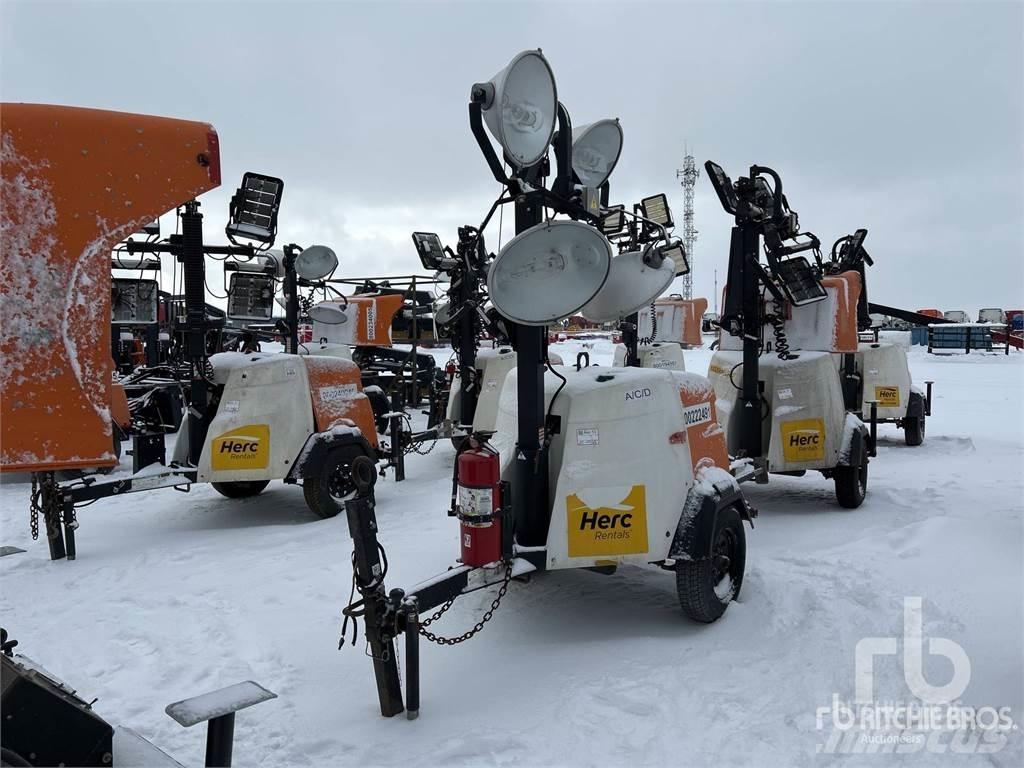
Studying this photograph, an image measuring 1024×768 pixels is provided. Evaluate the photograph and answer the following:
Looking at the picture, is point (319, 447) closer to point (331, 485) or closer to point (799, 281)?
point (331, 485)

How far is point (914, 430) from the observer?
11.5 metres

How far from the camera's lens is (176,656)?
4.20m

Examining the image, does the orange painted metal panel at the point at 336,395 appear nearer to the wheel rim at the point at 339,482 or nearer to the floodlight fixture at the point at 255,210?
the wheel rim at the point at 339,482

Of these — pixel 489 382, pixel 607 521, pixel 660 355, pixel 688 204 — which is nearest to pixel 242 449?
pixel 607 521

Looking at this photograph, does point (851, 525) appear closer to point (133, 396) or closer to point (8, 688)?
point (8, 688)

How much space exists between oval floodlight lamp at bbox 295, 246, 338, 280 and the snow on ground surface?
3596mm

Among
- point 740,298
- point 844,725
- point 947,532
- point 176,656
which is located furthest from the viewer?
point 740,298

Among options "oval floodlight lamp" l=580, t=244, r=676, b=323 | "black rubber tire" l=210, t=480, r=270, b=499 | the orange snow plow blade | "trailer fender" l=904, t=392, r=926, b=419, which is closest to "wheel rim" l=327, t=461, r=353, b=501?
"black rubber tire" l=210, t=480, r=270, b=499

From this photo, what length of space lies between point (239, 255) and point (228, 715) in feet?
17.1

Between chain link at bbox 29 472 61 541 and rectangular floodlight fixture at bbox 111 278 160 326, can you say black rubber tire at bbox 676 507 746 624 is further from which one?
chain link at bbox 29 472 61 541

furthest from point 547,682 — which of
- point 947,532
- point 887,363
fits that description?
point 887,363

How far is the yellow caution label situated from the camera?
11578 millimetres

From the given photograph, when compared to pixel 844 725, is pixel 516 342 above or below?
above

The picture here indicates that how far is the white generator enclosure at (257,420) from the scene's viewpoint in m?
6.90
